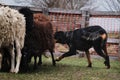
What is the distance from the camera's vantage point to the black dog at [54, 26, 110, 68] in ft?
44.0

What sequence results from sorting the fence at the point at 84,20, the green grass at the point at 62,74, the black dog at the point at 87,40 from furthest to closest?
the fence at the point at 84,20 < the black dog at the point at 87,40 < the green grass at the point at 62,74

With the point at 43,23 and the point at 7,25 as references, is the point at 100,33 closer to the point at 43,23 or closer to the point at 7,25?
the point at 43,23

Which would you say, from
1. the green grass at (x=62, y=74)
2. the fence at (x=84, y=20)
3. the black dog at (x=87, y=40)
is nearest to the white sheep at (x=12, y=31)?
the green grass at (x=62, y=74)

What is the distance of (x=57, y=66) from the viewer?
1335 centimetres

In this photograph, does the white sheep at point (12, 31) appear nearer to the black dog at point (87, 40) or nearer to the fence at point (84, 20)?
the black dog at point (87, 40)

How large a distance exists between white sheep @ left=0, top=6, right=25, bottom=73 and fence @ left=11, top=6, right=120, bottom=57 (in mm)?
6839

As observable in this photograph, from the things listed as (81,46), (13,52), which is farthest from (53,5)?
(13,52)

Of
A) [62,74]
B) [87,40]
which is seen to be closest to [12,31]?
[62,74]

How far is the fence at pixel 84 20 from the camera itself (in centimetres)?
1777

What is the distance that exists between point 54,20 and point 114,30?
106 inches

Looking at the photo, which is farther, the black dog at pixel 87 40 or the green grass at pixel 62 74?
the black dog at pixel 87 40

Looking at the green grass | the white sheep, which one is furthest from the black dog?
the white sheep

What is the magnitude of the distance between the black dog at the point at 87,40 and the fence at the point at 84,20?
379cm

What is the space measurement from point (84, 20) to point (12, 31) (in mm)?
7770
